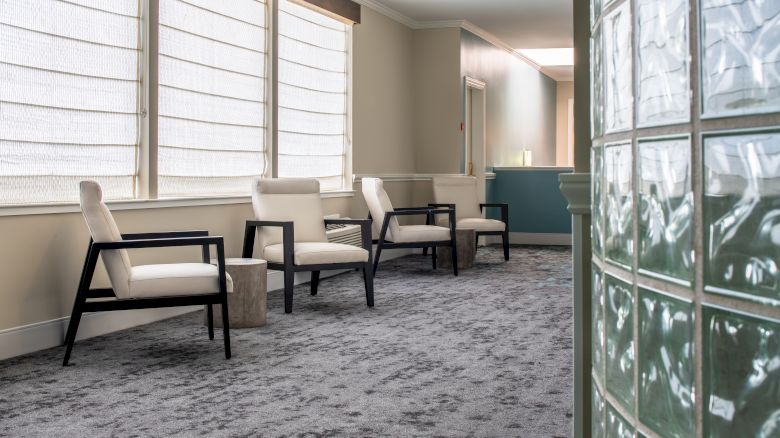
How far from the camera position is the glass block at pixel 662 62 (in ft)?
3.00

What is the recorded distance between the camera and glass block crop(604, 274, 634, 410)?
42.5 inches

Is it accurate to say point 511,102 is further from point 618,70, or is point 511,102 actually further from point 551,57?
point 618,70

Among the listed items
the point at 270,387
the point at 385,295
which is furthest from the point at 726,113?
the point at 385,295

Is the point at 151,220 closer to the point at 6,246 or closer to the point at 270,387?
the point at 6,246

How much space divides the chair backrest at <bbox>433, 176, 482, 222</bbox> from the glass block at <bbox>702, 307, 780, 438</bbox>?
8.24 meters

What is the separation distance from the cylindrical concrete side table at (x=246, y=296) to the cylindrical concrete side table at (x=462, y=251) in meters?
3.44

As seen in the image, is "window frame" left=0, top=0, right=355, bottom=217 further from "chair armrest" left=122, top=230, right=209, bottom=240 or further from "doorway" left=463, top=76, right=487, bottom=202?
"doorway" left=463, top=76, right=487, bottom=202

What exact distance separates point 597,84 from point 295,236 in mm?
4839

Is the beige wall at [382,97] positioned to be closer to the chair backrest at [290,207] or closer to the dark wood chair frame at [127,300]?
the chair backrest at [290,207]

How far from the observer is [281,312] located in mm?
5445

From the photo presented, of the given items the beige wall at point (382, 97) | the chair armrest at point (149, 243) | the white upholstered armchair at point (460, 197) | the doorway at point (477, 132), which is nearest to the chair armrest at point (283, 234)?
the chair armrest at point (149, 243)

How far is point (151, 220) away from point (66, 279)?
78 cm

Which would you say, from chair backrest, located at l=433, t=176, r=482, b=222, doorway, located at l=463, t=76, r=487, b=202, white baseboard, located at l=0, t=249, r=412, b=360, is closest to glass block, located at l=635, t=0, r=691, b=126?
white baseboard, located at l=0, t=249, r=412, b=360

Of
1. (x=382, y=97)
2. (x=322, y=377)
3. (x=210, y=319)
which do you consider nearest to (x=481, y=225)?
(x=382, y=97)
